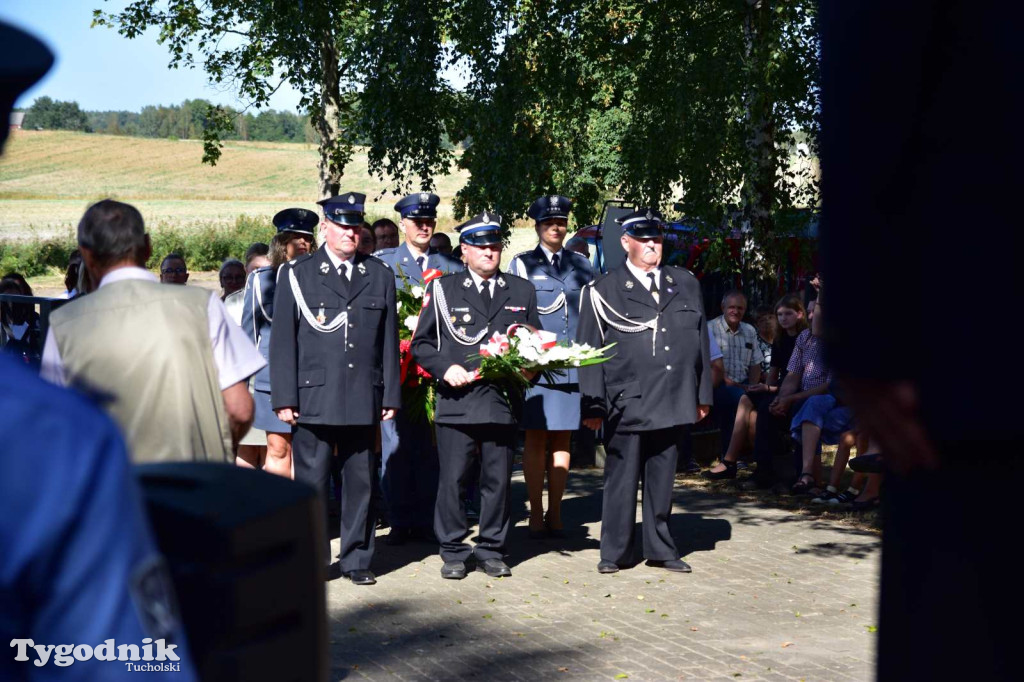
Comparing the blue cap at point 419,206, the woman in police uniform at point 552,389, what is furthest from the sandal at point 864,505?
the blue cap at point 419,206

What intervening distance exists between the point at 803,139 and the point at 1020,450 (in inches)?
467

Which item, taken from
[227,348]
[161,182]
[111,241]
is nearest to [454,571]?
[227,348]

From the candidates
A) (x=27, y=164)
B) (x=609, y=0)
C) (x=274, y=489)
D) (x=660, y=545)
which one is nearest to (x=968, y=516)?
(x=274, y=489)

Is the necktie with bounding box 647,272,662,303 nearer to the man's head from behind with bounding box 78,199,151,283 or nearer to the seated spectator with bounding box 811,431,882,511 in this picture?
the seated spectator with bounding box 811,431,882,511

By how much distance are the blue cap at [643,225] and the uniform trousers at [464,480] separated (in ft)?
5.10

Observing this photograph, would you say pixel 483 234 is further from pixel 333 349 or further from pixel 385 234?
pixel 385 234

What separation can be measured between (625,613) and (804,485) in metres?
4.35

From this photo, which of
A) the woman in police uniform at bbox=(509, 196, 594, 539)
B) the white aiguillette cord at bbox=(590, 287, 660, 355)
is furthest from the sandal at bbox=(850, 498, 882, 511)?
the white aiguillette cord at bbox=(590, 287, 660, 355)

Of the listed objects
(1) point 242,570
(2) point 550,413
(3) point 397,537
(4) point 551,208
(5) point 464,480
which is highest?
(4) point 551,208

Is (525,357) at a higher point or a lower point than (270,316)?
lower

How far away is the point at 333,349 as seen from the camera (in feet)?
25.7

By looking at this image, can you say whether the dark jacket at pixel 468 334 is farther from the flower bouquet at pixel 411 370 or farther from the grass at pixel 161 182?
the grass at pixel 161 182

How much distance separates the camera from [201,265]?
57000 millimetres

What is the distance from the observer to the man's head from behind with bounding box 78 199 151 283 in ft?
14.5
